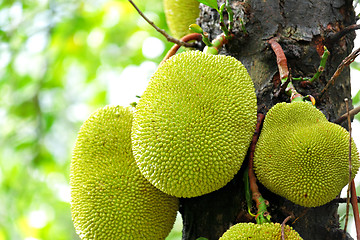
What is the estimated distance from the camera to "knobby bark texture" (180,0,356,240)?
3.76 ft

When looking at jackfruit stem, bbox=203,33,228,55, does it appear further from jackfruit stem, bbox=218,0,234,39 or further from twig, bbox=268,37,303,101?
twig, bbox=268,37,303,101

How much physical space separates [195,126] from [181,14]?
0.89 meters

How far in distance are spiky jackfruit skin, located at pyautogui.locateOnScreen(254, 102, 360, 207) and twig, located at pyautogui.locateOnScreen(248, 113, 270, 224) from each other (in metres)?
0.03

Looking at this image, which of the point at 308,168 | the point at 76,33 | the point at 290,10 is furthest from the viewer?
the point at 76,33

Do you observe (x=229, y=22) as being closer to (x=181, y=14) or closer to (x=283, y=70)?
(x=283, y=70)

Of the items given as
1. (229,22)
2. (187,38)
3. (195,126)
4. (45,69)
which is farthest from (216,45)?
(45,69)

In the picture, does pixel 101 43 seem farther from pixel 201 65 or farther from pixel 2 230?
pixel 201 65

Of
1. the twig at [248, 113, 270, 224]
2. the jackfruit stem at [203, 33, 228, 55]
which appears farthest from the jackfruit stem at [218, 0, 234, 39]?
the twig at [248, 113, 270, 224]

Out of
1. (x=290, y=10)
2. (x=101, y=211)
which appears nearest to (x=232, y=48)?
(x=290, y=10)

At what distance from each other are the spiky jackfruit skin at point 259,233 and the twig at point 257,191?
44mm

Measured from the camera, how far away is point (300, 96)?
1.12 metres

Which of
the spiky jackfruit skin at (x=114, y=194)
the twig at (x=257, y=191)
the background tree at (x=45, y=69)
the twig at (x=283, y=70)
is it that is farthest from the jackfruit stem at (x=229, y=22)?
the background tree at (x=45, y=69)

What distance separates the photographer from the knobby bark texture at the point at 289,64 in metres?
1.15

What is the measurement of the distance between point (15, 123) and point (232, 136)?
2.78m
